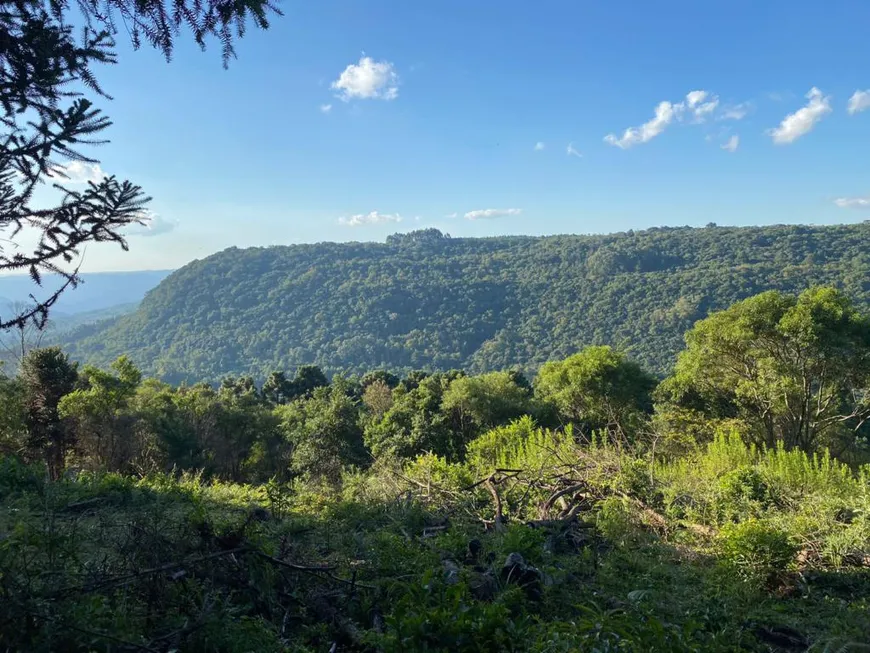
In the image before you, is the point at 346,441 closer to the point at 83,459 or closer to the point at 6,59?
the point at 83,459

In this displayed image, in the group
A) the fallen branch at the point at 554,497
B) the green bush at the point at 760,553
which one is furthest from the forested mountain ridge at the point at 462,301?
the green bush at the point at 760,553

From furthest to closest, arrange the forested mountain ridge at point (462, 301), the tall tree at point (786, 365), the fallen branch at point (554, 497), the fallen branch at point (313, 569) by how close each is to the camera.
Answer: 1. the forested mountain ridge at point (462, 301)
2. the tall tree at point (786, 365)
3. the fallen branch at point (554, 497)
4. the fallen branch at point (313, 569)

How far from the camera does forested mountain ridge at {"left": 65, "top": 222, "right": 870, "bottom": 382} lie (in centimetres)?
6328

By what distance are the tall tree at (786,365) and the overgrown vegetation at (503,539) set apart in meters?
0.06

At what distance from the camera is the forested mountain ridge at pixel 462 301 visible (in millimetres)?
63281

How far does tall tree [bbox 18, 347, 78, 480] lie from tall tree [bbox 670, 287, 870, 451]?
16.6 meters

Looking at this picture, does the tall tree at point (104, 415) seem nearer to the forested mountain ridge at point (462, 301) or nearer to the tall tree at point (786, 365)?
the tall tree at point (786, 365)

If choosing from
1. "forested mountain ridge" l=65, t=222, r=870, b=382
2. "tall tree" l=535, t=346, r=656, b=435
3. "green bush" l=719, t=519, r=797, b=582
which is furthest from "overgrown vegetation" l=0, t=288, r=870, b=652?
"forested mountain ridge" l=65, t=222, r=870, b=382

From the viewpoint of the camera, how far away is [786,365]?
1134 centimetres

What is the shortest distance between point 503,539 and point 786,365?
33.3 ft

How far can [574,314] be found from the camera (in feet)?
243

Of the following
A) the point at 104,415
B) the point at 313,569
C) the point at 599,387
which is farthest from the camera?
the point at 599,387

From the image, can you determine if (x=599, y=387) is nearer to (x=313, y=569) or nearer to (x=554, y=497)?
(x=554, y=497)

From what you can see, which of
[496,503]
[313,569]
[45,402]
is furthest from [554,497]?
[45,402]
